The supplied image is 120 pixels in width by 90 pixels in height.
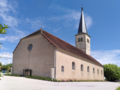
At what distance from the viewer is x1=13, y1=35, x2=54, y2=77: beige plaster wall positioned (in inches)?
687

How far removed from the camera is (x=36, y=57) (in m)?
19.1

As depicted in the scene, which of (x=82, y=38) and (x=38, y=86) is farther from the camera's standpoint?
(x=82, y=38)

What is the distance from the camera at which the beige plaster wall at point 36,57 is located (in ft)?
57.2

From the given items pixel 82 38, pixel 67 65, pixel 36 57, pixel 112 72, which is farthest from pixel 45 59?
pixel 112 72

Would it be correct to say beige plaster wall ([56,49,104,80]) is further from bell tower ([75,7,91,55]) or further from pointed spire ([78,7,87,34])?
pointed spire ([78,7,87,34])

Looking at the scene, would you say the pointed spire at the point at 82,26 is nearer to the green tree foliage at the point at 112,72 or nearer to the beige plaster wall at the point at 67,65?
the beige plaster wall at the point at 67,65

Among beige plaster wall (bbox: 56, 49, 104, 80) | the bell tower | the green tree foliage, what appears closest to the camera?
beige plaster wall (bbox: 56, 49, 104, 80)

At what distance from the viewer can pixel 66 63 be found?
62.3 ft

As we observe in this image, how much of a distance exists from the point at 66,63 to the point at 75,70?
3.57 metres

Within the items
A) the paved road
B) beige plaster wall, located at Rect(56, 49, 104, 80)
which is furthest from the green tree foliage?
the paved road

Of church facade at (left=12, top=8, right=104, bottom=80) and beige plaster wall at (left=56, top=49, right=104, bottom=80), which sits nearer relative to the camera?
church facade at (left=12, top=8, right=104, bottom=80)

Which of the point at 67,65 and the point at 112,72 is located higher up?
the point at 67,65

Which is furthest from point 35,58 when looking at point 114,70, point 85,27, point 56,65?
point 114,70

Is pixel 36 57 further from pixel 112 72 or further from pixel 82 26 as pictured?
pixel 112 72
